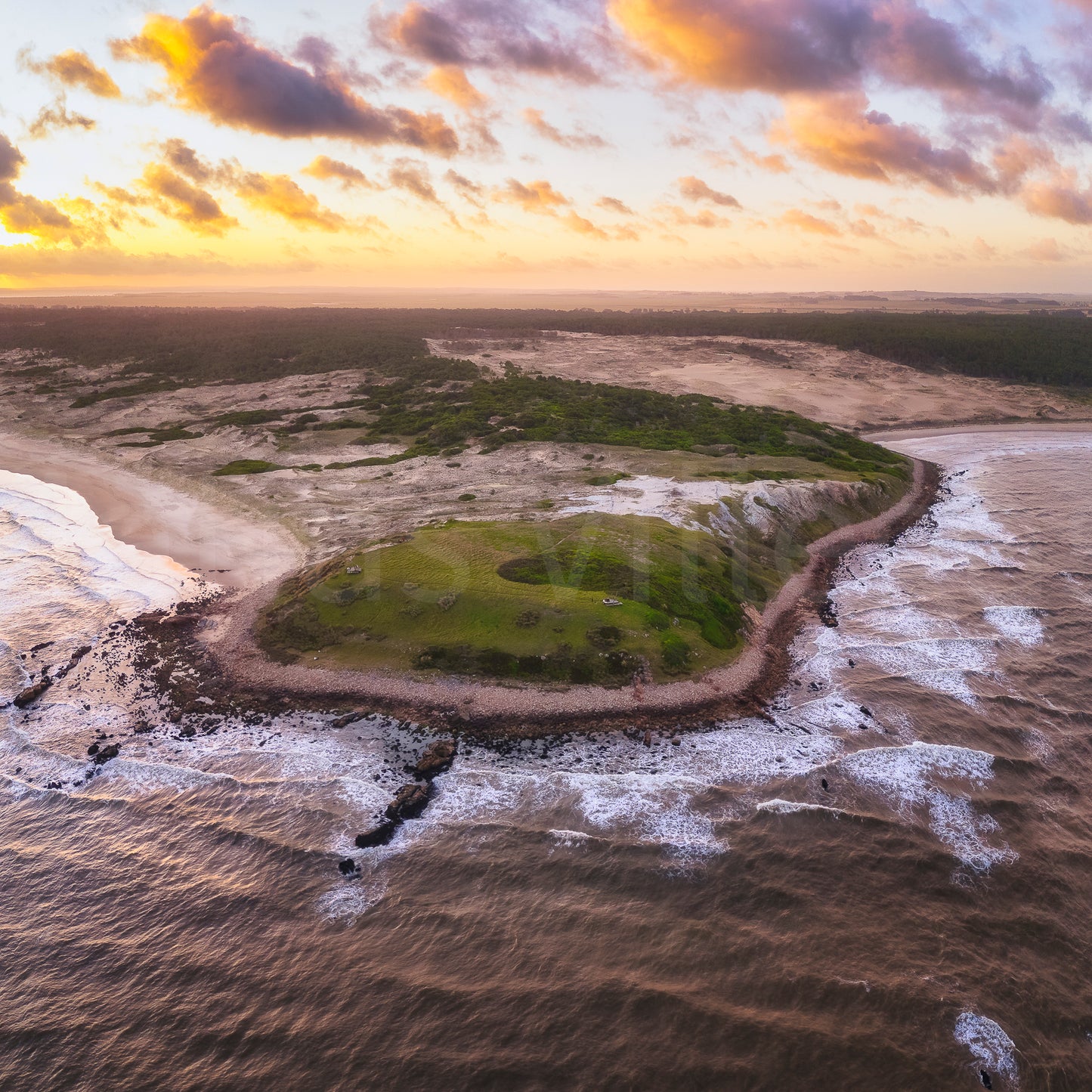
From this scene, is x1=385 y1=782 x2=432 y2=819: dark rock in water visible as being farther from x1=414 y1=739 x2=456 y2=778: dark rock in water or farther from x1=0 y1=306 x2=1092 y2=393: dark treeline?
x1=0 y1=306 x2=1092 y2=393: dark treeline

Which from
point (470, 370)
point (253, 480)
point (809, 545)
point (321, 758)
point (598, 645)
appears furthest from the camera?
point (470, 370)

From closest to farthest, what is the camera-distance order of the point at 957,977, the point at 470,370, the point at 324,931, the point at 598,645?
the point at 957,977 < the point at 324,931 < the point at 598,645 < the point at 470,370

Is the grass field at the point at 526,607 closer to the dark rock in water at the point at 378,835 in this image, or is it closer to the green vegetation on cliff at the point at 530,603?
the green vegetation on cliff at the point at 530,603

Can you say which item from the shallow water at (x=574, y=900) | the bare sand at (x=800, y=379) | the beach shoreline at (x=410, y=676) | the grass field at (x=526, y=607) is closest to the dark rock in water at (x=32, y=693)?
the shallow water at (x=574, y=900)

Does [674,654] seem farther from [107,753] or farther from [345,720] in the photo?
[107,753]

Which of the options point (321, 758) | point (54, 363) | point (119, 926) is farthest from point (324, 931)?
point (54, 363)

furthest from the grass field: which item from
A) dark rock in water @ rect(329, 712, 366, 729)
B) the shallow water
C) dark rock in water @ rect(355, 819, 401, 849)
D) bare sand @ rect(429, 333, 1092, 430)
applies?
bare sand @ rect(429, 333, 1092, 430)

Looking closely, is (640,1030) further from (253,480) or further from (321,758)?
(253,480)
